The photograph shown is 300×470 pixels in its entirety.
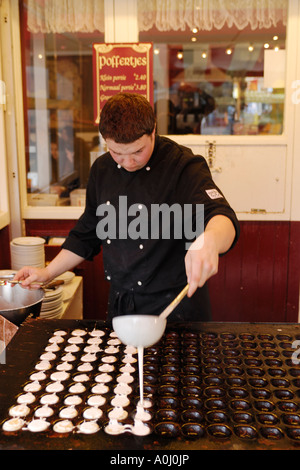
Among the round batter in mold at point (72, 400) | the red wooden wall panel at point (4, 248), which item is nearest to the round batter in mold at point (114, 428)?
the round batter in mold at point (72, 400)

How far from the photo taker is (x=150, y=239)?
2.03 metres

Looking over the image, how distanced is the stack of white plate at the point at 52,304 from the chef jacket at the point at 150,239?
0.27m

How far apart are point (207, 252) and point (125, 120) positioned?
0.56 metres

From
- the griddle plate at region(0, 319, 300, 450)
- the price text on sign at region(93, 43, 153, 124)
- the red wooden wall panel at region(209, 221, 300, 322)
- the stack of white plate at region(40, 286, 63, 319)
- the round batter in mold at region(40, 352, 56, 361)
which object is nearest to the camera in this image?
the griddle plate at region(0, 319, 300, 450)

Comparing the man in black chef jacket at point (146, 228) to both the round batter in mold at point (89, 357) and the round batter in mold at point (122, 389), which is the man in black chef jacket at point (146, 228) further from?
the round batter in mold at point (122, 389)

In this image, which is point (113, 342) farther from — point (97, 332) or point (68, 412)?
point (68, 412)

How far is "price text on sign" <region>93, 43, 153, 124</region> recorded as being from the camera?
341 centimetres

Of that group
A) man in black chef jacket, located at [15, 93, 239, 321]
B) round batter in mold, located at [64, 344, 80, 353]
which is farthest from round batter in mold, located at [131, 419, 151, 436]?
man in black chef jacket, located at [15, 93, 239, 321]

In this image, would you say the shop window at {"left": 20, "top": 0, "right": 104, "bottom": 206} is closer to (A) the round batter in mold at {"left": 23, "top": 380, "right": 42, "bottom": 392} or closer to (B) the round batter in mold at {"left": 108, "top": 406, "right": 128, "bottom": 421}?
(A) the round batter in mold at {"left": 23, "top": 380, "right": 42, "bottom": 392}

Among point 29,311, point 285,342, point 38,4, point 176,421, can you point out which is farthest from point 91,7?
point 176,421

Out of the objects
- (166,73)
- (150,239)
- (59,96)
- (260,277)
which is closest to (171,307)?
(150,239)

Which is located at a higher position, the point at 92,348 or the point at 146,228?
the point at 146,228

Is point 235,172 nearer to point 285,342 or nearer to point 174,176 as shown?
point 174,176

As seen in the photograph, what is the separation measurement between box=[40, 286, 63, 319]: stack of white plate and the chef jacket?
0.27 m
